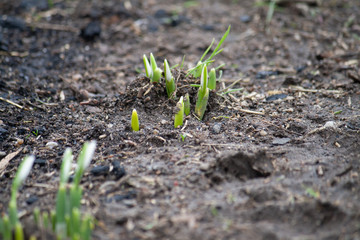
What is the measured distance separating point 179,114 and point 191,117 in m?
0.18

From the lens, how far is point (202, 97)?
8.70 feet

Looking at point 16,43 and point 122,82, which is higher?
point 16,43

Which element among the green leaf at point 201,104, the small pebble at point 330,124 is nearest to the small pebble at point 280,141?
the small pebble at point 330,124

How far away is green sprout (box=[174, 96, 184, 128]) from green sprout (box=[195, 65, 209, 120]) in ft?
0.53

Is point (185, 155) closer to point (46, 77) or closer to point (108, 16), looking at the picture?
point (46, 77)

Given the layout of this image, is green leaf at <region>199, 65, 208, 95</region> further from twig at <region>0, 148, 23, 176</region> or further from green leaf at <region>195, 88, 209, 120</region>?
twig at <region>0, 148, 23, 176</region>

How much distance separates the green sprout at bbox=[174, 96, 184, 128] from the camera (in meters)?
2.53

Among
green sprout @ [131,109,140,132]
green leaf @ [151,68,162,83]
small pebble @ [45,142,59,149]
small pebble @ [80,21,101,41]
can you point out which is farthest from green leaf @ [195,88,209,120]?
small pebble @ [80,21,101,41]

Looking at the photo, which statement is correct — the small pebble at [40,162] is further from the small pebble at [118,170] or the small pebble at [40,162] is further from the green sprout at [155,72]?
the green sprout at [155,72]

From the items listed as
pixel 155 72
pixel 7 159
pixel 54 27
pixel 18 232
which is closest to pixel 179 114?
pixel 155 72

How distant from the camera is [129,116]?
9.03 ft

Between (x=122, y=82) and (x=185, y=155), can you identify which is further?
(x=122, y=82)

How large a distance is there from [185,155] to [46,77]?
1.99 metres

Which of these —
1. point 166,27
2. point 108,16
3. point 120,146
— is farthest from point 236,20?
point 120,146
